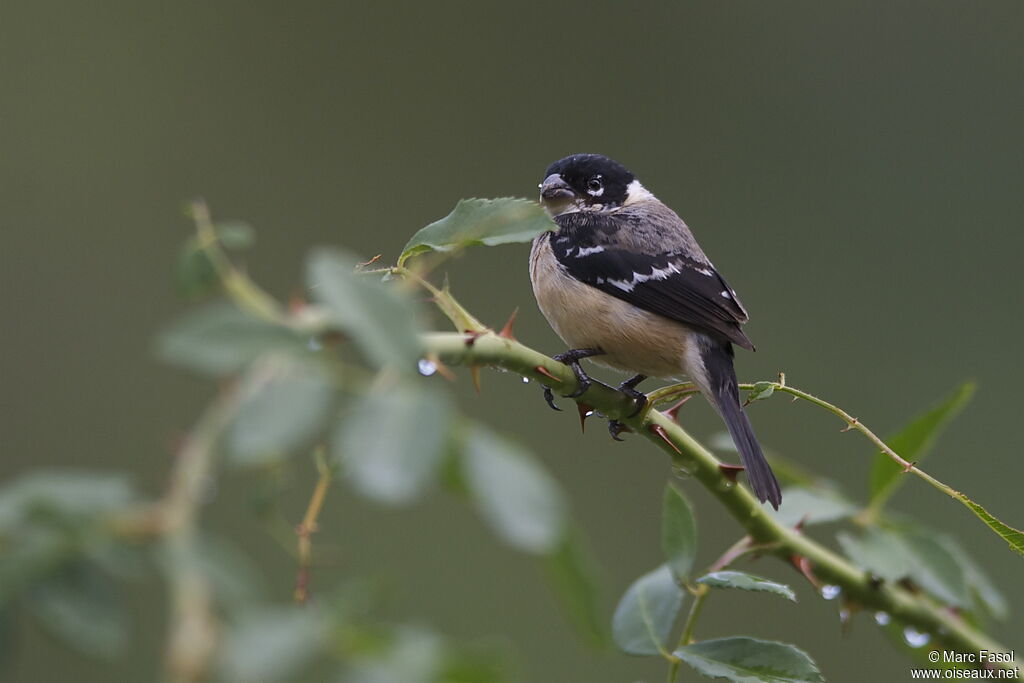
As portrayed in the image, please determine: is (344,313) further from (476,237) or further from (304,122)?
(304,122)

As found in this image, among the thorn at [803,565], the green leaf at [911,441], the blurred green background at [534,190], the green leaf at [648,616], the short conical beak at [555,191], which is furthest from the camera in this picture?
the blurred green background at [534,190]

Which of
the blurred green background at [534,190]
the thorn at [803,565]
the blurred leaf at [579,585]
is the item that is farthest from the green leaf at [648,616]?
the blurred green background at [534,190]

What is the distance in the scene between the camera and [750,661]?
138 centimetres

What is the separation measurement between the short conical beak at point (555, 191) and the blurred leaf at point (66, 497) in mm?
→ 3696

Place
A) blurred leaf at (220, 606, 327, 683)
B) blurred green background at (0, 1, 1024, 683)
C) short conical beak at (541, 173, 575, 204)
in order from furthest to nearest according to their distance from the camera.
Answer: blurred green background at (0, 1, 1024, 683) < short conical beak at (541, 173, 575, 204) < blurred leaf at (220, 606, 327, 683)

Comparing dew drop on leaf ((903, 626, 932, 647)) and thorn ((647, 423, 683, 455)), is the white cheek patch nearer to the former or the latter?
dew drop on leaf ((903, 626, 932, 647))

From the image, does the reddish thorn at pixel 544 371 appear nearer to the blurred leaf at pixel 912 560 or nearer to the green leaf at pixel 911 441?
the blurred leaf at pixel 912 560

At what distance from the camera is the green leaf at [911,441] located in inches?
82.4

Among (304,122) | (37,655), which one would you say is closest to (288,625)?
(37,655)

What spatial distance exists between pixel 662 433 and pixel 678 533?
0.14 meters

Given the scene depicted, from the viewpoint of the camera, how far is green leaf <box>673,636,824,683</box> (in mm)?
1326

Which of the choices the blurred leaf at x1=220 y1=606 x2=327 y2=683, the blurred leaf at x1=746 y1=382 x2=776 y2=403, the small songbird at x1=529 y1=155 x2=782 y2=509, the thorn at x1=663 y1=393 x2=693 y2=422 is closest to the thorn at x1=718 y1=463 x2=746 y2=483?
the blurred leaf at x1=746 y1=382 x2=776 y2=403

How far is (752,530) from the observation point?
5.86ft

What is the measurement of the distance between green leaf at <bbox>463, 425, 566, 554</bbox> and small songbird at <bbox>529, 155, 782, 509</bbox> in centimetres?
235
